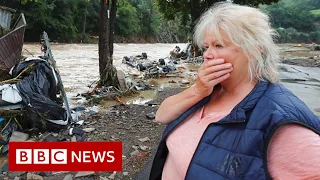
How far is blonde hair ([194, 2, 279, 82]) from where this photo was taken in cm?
141

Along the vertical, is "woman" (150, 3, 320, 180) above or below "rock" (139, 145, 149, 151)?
above

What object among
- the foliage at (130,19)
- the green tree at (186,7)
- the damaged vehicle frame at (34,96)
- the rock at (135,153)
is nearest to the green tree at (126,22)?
the foliage at (130,19)

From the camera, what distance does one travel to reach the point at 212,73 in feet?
4.86

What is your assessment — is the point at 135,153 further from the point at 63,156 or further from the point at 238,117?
the point at 238,117

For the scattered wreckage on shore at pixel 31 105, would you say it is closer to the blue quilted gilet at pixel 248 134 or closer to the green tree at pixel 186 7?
the blue quilted gilet at pixel 248 134

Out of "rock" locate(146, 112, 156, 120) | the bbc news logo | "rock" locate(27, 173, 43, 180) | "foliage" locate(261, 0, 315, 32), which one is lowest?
"rock" locate(27, 173, 43, 180)

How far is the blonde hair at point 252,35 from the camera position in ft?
4.62

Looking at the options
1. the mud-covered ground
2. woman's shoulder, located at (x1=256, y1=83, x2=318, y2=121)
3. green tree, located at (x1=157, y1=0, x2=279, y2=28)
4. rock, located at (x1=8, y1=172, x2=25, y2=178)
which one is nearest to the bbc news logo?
the mud-covered ground

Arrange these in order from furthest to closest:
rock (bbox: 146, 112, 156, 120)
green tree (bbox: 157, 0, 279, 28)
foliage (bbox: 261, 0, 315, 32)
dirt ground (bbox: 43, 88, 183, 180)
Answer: foliage (bbox: 261, 0, 315, 32), green tree (bbox: 157, 0, 279, 28), rock (bbox: 146, 112, 156, 120), dirt ground (bbox: 43, 88, 183, 180)

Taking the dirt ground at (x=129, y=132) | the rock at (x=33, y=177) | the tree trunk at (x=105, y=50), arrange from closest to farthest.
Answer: the rock at (x=33, y=177)
the dirt ground at (x=129, y=132)
the tree trunk at (x=105, y=50)

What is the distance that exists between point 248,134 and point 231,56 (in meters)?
0.40

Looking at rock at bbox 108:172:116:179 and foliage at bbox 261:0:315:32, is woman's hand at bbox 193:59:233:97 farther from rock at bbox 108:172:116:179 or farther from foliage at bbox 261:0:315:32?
foliage at bbox 261:0:315:32

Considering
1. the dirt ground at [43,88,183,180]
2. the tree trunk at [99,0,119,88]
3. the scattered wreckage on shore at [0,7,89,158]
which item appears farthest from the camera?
the tree trunk at [99,0,119,88]

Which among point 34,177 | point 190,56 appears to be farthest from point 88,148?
point 190,56
